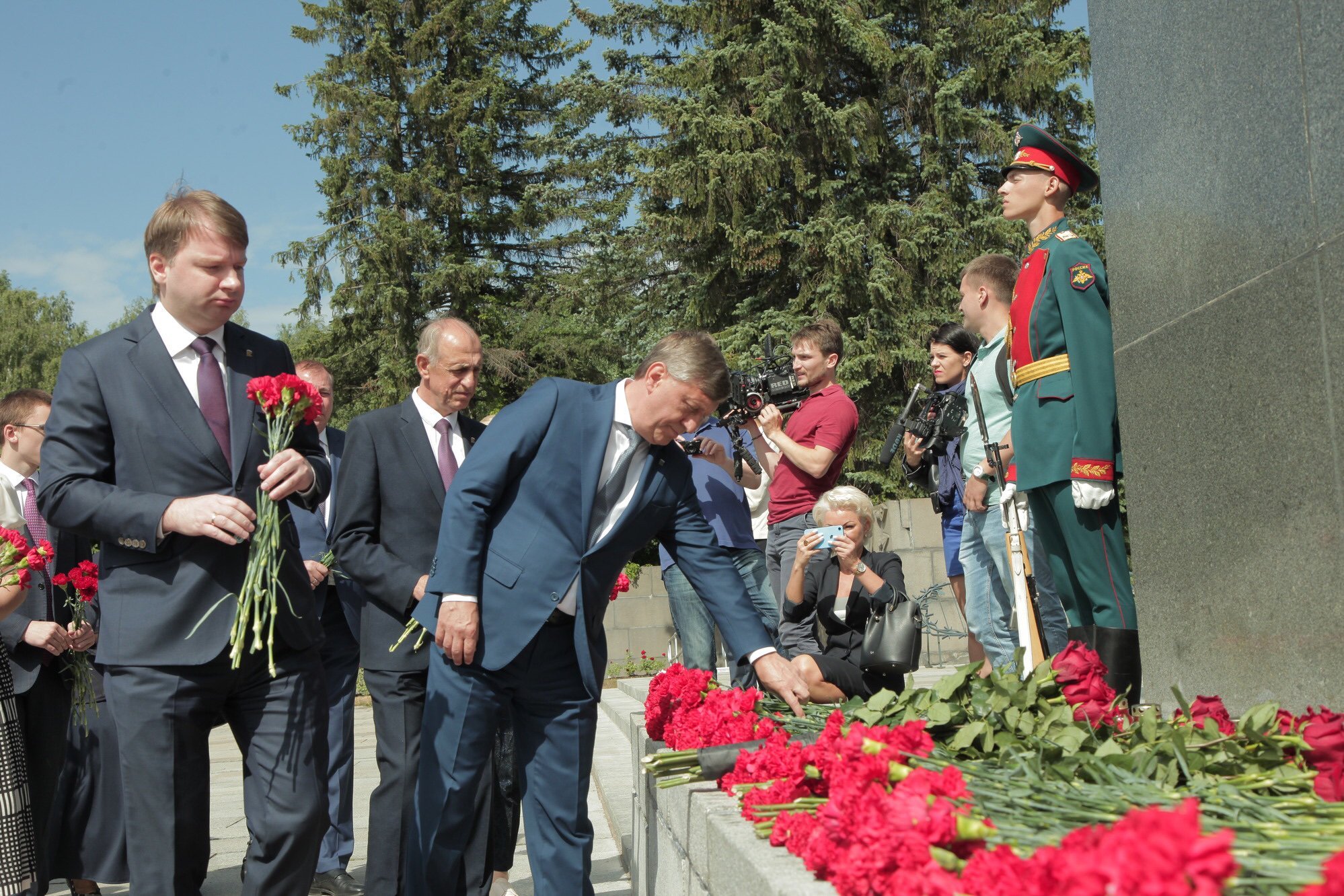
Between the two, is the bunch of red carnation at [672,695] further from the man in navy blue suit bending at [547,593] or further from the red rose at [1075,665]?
the red rose at [1075,665]

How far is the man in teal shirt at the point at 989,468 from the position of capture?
5.33m

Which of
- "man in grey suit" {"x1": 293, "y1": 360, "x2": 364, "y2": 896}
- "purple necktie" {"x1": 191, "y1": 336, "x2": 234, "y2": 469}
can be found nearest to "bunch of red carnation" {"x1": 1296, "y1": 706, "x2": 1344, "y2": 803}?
"purple necktie" {"x1": 191, "y1": 336, "x2": 234, "y2": 469}

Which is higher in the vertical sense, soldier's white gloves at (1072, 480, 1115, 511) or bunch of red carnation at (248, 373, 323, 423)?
bunch of red carnation at (248, 373, 323, 423)

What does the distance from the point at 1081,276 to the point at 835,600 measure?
6.10 ft

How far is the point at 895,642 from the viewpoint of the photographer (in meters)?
4.71

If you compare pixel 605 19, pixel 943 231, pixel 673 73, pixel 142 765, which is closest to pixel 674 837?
pixel 142 765

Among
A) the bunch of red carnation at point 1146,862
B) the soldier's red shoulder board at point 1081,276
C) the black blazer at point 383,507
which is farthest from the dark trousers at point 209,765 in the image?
the soldier's red shoulder board at point 1081,276

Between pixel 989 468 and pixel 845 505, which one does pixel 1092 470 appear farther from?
pixel 845 505

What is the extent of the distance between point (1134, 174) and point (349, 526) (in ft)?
10.2

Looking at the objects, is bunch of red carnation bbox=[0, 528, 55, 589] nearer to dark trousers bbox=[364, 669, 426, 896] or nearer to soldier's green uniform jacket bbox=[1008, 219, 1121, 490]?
dark trousers bbox=[364, 669, 426, 896]

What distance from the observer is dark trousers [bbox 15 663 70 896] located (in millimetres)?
4691

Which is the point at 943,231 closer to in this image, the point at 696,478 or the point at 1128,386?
the point at 696,478

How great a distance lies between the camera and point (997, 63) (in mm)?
19594

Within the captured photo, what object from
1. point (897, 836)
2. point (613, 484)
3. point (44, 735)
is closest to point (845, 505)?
point (613, 484)
